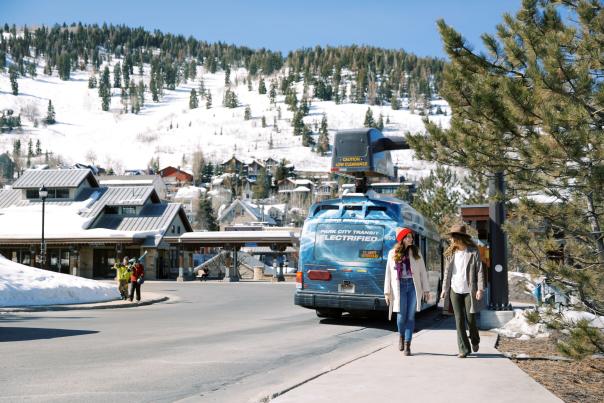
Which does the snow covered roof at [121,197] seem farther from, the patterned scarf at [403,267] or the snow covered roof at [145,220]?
the patterned scarf at [403,267]

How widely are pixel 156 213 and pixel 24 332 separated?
46.8 meters

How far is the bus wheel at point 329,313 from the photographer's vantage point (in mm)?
16903

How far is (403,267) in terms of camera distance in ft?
32.4

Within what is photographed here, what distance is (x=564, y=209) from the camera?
26.5 feet

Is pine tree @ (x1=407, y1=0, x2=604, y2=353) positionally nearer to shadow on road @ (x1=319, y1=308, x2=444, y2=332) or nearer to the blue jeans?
the blue jeans

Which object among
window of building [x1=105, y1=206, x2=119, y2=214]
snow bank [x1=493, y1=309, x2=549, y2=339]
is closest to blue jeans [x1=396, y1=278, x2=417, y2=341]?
snow bank [x1=493, y1=309, x2=549, y2=339]

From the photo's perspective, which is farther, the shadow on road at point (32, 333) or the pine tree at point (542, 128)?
the shadow on road at point (32, 333)

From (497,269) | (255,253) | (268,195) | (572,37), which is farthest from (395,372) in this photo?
(268,195)

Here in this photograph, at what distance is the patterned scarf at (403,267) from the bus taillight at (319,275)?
5.40 metres

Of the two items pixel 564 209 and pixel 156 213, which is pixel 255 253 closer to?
pixel 156 213

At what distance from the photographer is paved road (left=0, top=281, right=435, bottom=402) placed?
291 inches

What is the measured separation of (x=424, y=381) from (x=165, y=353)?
4.68 metres

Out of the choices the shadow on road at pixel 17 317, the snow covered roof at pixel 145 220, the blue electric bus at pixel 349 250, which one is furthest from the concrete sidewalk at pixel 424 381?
the snow covered roof at pixel 145 220

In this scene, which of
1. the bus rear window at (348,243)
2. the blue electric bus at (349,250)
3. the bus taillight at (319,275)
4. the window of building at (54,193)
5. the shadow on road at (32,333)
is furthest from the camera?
the window of building at (54,193)
